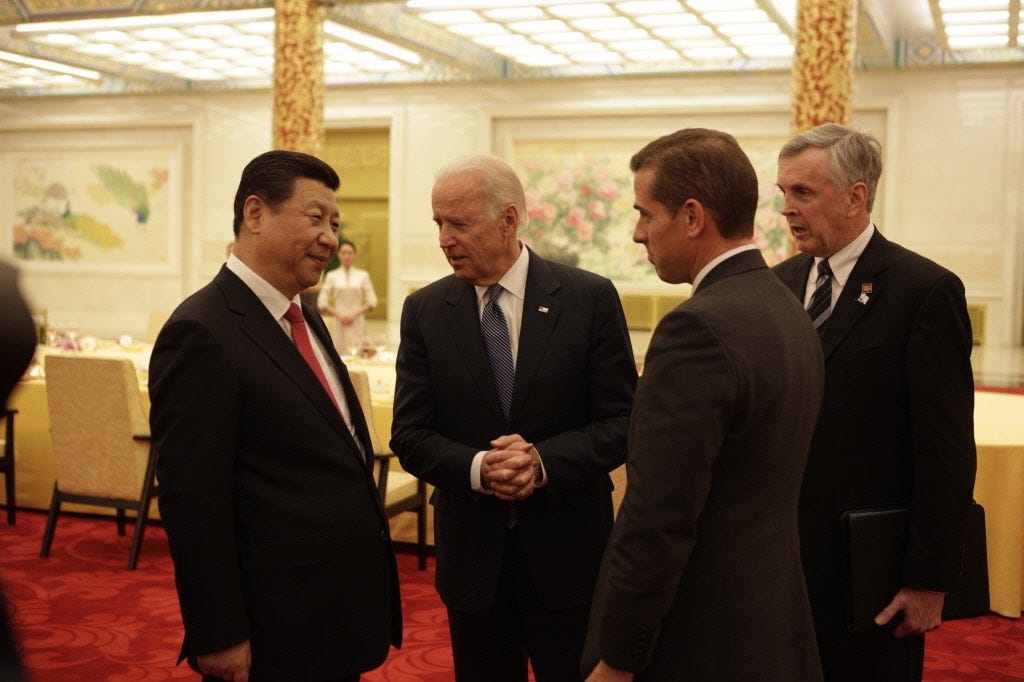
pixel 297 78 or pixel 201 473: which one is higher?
pixel 297 78

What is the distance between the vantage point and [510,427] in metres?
2.50

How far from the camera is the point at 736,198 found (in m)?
1.78

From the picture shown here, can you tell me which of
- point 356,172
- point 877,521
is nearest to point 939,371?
point 877,521

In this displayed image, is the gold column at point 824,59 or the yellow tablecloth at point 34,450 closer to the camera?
the yellow tablecloth at point 34,450

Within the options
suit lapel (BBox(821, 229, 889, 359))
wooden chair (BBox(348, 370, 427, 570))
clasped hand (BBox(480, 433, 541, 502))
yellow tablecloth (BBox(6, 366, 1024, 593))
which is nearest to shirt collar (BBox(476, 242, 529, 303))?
clasped hand (BBox(480, 433, 541, 502))

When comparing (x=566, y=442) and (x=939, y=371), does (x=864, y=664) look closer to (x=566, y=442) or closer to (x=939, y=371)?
(x=939, y=371)

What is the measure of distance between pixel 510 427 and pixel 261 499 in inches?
26.0

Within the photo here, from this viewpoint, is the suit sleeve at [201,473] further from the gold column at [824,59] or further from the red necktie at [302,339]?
the gold column at [824,59]

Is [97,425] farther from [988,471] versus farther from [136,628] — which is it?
[988,471]

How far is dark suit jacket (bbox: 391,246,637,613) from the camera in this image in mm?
2443

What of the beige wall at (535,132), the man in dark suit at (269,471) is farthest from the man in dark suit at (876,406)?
the beige wall at (535,132)

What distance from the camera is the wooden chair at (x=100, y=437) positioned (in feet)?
17.4

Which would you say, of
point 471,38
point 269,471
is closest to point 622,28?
point 471,38

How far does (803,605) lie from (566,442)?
2.42 ft
